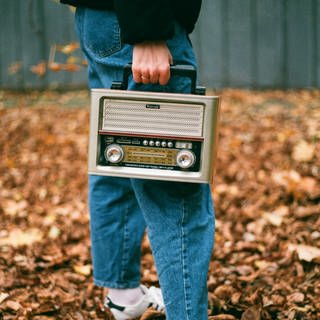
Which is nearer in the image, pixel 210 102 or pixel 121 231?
pixel 210 102

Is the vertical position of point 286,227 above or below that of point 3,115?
below

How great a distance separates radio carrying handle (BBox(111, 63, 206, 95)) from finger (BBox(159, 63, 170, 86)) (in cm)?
2

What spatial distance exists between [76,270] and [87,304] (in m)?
0.29

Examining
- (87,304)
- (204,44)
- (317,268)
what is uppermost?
(204,44)

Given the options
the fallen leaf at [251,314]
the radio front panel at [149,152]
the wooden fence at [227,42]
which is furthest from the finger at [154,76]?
the wooden fence at [227,42]

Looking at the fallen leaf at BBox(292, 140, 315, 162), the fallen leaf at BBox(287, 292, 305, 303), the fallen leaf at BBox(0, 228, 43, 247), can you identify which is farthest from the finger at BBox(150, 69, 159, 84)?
the fallen leaf at BBox(292, 140, 315, 162)

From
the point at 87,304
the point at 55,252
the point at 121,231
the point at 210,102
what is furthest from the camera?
the point at 55,252

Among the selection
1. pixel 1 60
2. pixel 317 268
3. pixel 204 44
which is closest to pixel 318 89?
pixel 204 44

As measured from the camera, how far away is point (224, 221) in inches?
102

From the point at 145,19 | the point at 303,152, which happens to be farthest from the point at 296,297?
the point at 303,152

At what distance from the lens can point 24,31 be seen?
645cm

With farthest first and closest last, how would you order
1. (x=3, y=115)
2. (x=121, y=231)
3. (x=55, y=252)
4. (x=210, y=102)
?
(x=3, y=115)
(x=55, y=252)
(x=121, y=231)
(x=210, y=102)

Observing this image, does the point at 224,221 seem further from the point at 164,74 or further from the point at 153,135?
the point at 164,74

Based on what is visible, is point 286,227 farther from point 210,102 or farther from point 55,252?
point 210,102
